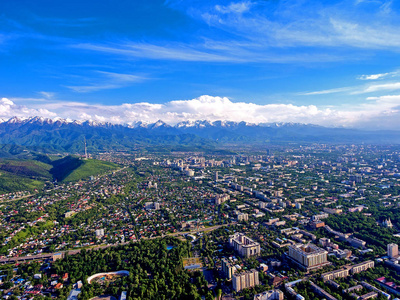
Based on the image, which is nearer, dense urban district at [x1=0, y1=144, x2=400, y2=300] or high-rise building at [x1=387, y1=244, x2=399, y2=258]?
dense urban district at [x1=0, y1=144, x2=400, y2=300]

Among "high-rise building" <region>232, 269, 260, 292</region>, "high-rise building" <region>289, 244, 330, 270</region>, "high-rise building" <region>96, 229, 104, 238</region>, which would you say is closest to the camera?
"high-rise building" <region>232, 269, 260, 292</region>

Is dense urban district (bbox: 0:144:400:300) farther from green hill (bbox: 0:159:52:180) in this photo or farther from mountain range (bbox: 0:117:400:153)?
mountain range (bbox: 0:117:400:153)

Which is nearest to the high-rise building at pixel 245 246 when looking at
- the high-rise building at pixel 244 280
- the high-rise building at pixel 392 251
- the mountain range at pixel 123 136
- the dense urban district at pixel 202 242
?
the dense urban district at pixel 202 242

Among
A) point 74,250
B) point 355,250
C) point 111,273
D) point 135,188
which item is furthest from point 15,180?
point 355,250

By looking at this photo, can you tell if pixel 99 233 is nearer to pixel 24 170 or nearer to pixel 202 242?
pixel 202 242

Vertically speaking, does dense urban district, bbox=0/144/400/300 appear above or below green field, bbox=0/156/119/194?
below

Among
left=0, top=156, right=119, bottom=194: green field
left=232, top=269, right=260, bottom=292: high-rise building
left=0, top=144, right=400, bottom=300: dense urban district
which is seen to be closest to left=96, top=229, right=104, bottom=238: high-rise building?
left=0, top=144, right=400, bottom=300: dense urban district

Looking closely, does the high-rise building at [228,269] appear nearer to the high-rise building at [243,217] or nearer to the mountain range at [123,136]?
the high-rise building at [243,217]
